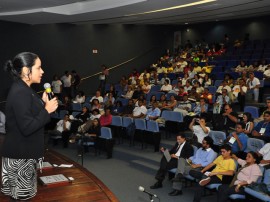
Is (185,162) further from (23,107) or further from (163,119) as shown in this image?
(23,107)

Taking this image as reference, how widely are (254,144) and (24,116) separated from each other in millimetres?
4813

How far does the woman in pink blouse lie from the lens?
16.1 ft

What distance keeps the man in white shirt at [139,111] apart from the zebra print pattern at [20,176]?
7.01 meters

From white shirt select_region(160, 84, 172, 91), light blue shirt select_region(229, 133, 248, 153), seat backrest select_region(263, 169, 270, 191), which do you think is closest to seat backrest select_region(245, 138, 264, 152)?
light blue shirt select_region(229, 133, 248, 153)

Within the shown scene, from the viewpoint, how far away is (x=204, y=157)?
19.3 feet

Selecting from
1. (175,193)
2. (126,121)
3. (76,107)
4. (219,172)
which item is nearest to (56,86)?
(76,107)

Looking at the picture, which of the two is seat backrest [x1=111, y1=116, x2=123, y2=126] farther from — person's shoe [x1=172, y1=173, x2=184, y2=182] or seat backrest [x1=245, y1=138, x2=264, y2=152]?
seat backrest [x1=245, y1=138, x2=264, y2=152]

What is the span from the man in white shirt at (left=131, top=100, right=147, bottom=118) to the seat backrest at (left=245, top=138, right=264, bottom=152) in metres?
3.72

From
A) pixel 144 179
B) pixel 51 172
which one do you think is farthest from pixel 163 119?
pixel 51 172

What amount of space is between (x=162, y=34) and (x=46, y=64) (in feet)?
23.7

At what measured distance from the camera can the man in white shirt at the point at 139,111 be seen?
30.5 ft

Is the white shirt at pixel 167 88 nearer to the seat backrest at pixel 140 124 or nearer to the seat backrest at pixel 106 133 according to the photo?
the seat backrest at pixel 140 124

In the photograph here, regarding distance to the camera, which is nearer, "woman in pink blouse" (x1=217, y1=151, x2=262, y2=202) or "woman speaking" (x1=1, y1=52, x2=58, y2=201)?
"woman speaking" (x1=1, y1=52, x2=58, y2=201)

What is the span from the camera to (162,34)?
17.8 meters
